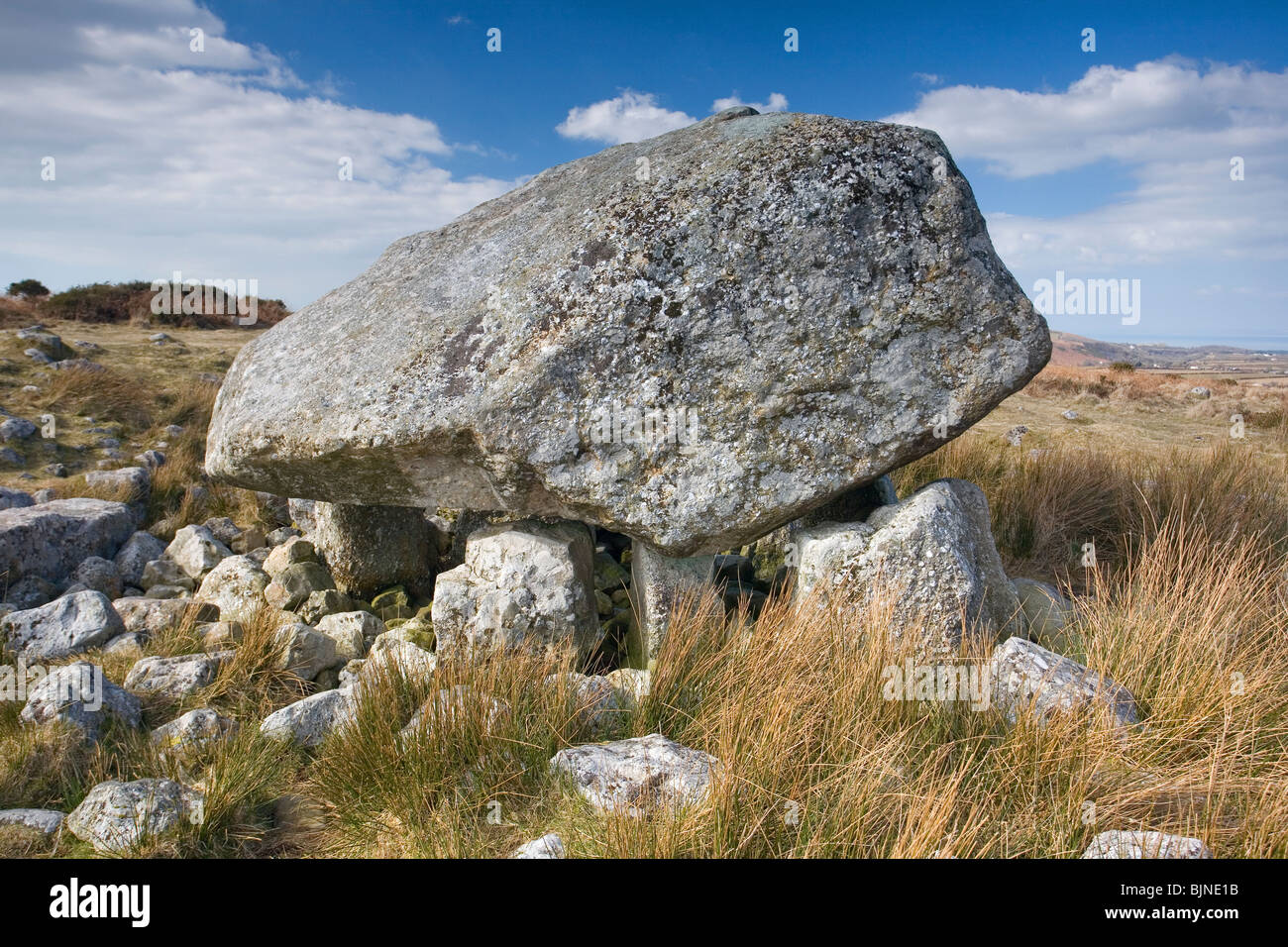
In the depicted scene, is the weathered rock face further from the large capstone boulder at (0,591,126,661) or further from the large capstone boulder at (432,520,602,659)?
the large capstone boulder at (0,591,126,661)

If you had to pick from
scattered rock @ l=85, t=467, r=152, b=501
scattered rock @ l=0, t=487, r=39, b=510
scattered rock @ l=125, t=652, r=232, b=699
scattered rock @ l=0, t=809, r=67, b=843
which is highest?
scattered rock @ l=85, t=467, r=152, b=501

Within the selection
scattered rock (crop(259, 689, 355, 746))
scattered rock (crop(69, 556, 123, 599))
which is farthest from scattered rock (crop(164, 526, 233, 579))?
scattered rock (crop(259, 689, 355, 746))

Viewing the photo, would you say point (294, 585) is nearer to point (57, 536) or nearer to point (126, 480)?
point (57, 536)

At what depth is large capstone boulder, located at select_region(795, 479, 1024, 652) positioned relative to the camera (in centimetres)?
478

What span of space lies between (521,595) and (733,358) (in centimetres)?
193

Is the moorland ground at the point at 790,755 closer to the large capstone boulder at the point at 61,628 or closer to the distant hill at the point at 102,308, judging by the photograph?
the large capstone boulder at the point at 61,628

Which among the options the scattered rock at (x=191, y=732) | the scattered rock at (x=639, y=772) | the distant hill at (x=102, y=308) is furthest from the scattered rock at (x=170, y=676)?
the distant hill at (x=102, y=308)

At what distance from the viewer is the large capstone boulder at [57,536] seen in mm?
6625

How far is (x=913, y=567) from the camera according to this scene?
4.82m

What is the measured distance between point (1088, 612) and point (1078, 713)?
1.27m

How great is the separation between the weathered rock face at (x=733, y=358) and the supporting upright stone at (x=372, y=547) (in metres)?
1.49

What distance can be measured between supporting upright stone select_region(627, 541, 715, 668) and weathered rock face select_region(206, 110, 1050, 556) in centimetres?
27

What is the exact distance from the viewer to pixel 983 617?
5012 mm
